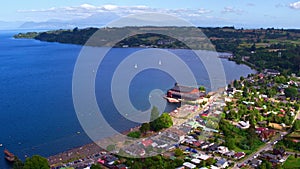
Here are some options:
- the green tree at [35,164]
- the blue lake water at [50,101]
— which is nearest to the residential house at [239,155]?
the blue lake water at [50,101]

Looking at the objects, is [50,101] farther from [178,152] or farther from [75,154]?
[178,152]

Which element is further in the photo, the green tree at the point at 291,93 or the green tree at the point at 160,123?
the green tree at the point at 291,93

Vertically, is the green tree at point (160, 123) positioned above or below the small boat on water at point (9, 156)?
above

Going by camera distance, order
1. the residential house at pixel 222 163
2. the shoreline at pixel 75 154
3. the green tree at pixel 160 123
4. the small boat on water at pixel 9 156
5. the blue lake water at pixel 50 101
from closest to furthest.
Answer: the residential house at pixel 222 163 → the shoreline at pixel 75 154 → the small boat on water at pixel 9 156 → the blue lake water at pixel 50 101 → the green tree at pixel 160 123

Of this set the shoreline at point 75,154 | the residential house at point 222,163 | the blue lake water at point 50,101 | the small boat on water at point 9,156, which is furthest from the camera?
the blue lake water at point 50,101

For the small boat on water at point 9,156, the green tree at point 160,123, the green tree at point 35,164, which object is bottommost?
the small boat on water at point 9,156

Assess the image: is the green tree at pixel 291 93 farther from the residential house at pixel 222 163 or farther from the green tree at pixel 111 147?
Result: the green tree at pixel 111 147

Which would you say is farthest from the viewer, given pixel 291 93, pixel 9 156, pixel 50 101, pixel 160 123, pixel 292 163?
pixel 50 101

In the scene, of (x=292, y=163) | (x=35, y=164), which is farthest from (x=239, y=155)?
(x=35, y=164)

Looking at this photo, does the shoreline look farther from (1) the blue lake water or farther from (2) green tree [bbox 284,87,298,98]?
(2) green tree [bbox 284,87,298,98]
